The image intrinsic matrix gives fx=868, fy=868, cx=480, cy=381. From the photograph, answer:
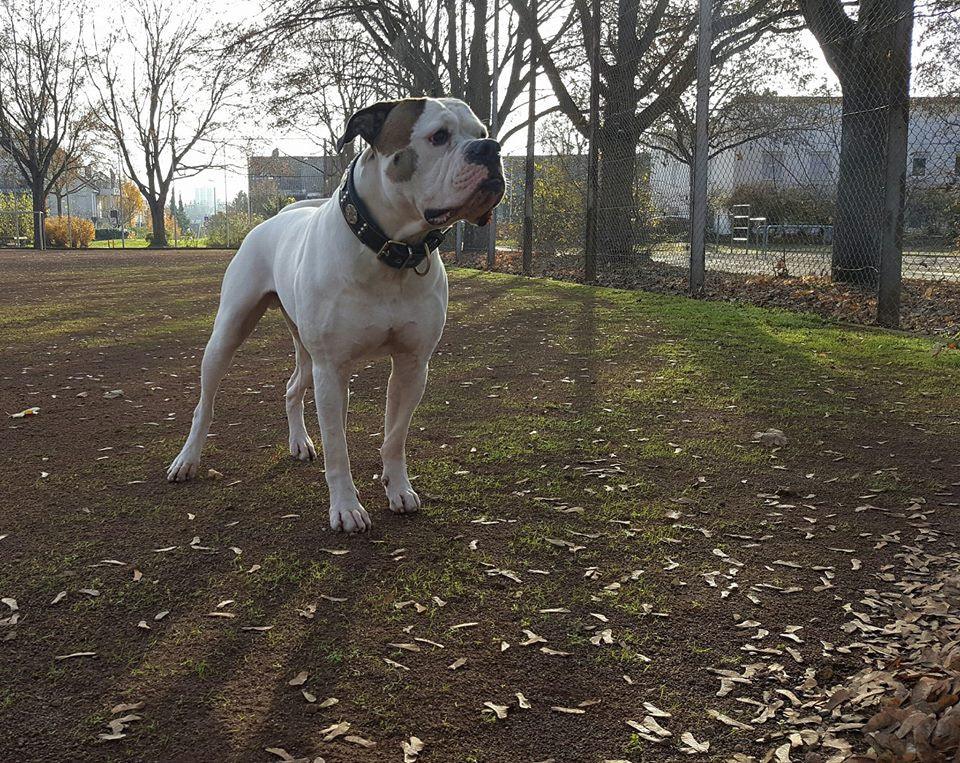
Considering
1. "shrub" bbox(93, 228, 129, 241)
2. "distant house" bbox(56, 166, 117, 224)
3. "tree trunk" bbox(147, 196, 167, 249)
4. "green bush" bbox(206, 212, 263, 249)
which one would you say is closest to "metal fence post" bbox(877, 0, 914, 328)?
"green bush" bbox(206, 212, 263, 249)

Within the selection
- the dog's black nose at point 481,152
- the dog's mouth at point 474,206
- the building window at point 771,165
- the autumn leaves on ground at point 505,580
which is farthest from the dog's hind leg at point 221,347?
the building window at point 771,165

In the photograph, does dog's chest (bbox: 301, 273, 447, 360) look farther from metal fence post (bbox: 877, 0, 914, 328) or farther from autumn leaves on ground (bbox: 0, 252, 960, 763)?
metal fence post (bbox: 877, 0, 914, 328)

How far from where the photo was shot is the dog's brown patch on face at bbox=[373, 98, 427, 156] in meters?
3.05

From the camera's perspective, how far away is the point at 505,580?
2.91 meters

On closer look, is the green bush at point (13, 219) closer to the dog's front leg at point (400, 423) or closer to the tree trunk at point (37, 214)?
the tree trunk at point (37, 214)

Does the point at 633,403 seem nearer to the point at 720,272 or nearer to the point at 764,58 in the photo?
the point at 720,272

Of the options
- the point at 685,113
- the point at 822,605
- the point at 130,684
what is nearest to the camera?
the point at 130,684

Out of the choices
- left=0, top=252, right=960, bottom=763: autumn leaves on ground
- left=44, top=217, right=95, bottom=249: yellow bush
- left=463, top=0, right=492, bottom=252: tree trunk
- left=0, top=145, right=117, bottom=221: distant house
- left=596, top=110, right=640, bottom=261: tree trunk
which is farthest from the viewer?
left=0, top=145, right=117, bottom=221: distant house

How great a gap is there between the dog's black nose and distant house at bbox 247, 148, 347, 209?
41.2 meters

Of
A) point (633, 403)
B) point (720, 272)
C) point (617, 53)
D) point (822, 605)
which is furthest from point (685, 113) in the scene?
point (822, 605)

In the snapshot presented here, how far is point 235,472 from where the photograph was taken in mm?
4078

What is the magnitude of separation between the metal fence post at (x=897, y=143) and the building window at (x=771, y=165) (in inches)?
129

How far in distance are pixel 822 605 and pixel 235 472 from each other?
262 centimetres

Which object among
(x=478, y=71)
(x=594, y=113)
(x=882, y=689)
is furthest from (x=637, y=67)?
(x=882, y=689)
